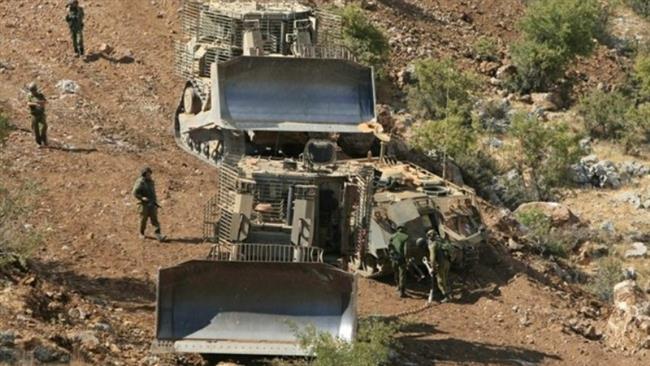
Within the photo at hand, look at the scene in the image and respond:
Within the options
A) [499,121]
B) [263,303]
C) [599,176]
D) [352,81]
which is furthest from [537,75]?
[263,303]

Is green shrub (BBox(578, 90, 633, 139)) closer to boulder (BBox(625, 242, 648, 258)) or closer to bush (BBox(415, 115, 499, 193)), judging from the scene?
bush (BBox(415, 115, 499, 193))

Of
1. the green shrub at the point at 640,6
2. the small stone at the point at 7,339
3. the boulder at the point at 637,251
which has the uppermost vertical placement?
the small stone at the point at 7,339

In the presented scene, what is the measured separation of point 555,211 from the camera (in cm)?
2664

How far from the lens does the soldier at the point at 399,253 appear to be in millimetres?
20000

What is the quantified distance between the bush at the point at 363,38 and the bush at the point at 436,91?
0.82 meters

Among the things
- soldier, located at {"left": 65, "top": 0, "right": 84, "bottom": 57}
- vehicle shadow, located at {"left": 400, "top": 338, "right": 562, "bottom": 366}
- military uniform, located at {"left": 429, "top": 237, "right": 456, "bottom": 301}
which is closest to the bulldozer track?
military uniform, located at {"left": 429, "top": 237, "right": 456, "bottom": 301}

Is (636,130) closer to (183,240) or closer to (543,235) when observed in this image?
(543,235)

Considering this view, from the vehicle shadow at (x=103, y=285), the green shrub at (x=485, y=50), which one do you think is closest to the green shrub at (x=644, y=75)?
the green shrub at (x=485, y=50)

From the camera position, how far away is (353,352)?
15453 millimetres

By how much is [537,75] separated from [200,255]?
579 inches

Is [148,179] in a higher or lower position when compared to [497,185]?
higher

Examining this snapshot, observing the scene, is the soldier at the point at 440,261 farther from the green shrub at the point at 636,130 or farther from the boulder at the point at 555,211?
the green shrub at the point at 636,130

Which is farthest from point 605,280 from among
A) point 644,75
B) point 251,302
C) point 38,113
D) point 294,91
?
point 644,75

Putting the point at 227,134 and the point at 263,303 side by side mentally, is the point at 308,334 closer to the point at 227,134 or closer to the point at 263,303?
the point at 263,303
